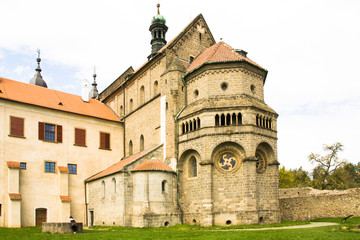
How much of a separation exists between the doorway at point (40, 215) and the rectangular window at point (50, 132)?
6748 millimetres

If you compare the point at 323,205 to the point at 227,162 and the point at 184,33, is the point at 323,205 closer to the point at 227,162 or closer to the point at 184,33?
the point at 227,162

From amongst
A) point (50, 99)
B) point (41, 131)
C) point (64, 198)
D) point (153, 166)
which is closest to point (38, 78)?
point (50, 99)

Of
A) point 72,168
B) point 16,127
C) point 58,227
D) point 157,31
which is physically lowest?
point 58,227

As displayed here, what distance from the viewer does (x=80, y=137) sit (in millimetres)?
38812

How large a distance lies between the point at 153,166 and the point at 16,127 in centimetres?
1380

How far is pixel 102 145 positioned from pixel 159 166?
11523 millimetres

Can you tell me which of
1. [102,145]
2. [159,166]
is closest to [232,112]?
[159,166]

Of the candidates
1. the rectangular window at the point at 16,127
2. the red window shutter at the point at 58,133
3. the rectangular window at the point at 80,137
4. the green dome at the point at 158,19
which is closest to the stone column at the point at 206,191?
the rectangular window at the point at 80,137

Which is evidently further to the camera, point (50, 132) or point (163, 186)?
point (50, 132)

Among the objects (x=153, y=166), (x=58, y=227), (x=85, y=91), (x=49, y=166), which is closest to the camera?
(x=58, y=227)

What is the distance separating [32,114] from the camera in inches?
1406

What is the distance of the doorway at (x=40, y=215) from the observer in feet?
111

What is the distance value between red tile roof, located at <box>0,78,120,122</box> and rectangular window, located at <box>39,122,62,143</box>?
1867 mm

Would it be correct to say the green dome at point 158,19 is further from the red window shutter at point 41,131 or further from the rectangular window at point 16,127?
the rectangular window at point 16,127
